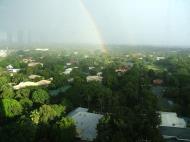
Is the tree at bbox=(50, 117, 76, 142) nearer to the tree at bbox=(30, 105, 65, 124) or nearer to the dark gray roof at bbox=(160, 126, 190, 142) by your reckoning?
the tree at bbox=(30, 105, 65, 124)

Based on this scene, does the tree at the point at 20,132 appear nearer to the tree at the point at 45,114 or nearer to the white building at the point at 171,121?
the tree at the point at 45,114

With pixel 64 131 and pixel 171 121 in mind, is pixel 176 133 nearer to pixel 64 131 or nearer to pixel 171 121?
pixel 171 121

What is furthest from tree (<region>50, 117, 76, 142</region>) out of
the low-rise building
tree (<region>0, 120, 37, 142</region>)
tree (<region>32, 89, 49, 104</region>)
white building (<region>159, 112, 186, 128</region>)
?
tree (<region>32, 89, 49, 104</region>)

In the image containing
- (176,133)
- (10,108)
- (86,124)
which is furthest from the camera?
(10,108)

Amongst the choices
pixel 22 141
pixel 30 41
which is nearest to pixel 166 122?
pixel 22 141

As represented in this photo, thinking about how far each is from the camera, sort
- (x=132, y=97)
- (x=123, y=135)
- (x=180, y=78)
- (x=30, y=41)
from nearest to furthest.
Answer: (x=123, y=135), (x=132, y=97), (x=180, y=78), (x=30, y=41)

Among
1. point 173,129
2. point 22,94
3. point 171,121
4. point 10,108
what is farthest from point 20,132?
point 22,94

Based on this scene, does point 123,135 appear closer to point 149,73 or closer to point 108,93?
point 108,93
